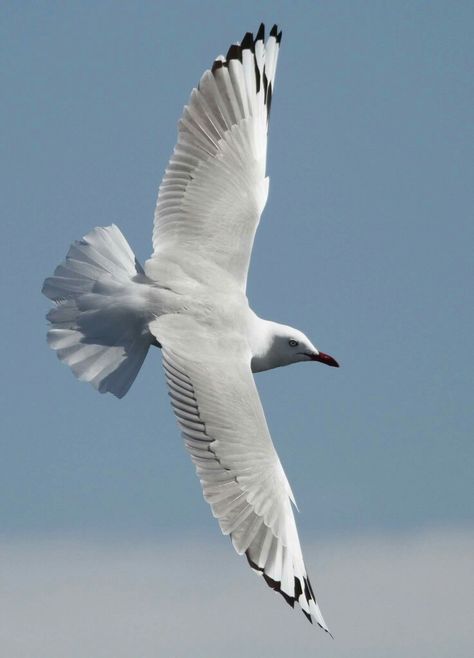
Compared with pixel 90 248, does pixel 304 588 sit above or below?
below

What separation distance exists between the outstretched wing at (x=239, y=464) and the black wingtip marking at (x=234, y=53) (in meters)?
2.97

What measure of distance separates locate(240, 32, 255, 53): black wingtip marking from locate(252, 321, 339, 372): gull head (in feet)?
8.06

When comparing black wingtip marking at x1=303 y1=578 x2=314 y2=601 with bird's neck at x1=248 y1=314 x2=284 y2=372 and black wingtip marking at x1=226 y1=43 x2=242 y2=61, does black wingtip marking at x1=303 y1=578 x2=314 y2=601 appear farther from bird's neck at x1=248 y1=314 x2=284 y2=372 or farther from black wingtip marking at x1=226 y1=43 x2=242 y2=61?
black wingtip marking at x1=226 y1=43 x2=242 y2=61

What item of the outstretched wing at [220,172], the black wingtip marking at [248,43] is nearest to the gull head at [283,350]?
the outstretched wing at [220,172]

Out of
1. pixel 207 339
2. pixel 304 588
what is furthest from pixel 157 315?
pixel 304 588

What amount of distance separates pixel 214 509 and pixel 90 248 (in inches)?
→ 83.7

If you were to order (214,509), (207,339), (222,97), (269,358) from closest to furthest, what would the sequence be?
(214,509), (207,339), (269,358), (222,97)

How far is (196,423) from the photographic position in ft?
30.8

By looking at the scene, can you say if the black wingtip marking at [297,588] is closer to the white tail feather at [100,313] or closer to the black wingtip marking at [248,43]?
the white tail feather at [100,313]

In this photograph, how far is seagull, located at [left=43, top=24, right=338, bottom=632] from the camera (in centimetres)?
934

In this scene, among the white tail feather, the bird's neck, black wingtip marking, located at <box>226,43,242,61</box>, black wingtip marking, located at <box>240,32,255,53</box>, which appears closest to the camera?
the white tail feather

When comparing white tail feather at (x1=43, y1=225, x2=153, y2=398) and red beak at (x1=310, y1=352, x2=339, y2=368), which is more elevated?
white tail feather at (x1=43, y1=225, x2=153, y2=398)

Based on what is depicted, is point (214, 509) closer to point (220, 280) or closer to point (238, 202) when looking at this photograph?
point (220, 280)

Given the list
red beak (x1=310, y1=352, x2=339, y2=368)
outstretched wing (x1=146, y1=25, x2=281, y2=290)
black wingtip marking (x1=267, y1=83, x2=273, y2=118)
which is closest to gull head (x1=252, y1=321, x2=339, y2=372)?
red beak (x1=310, y1=352, x2=339, y2=368)
